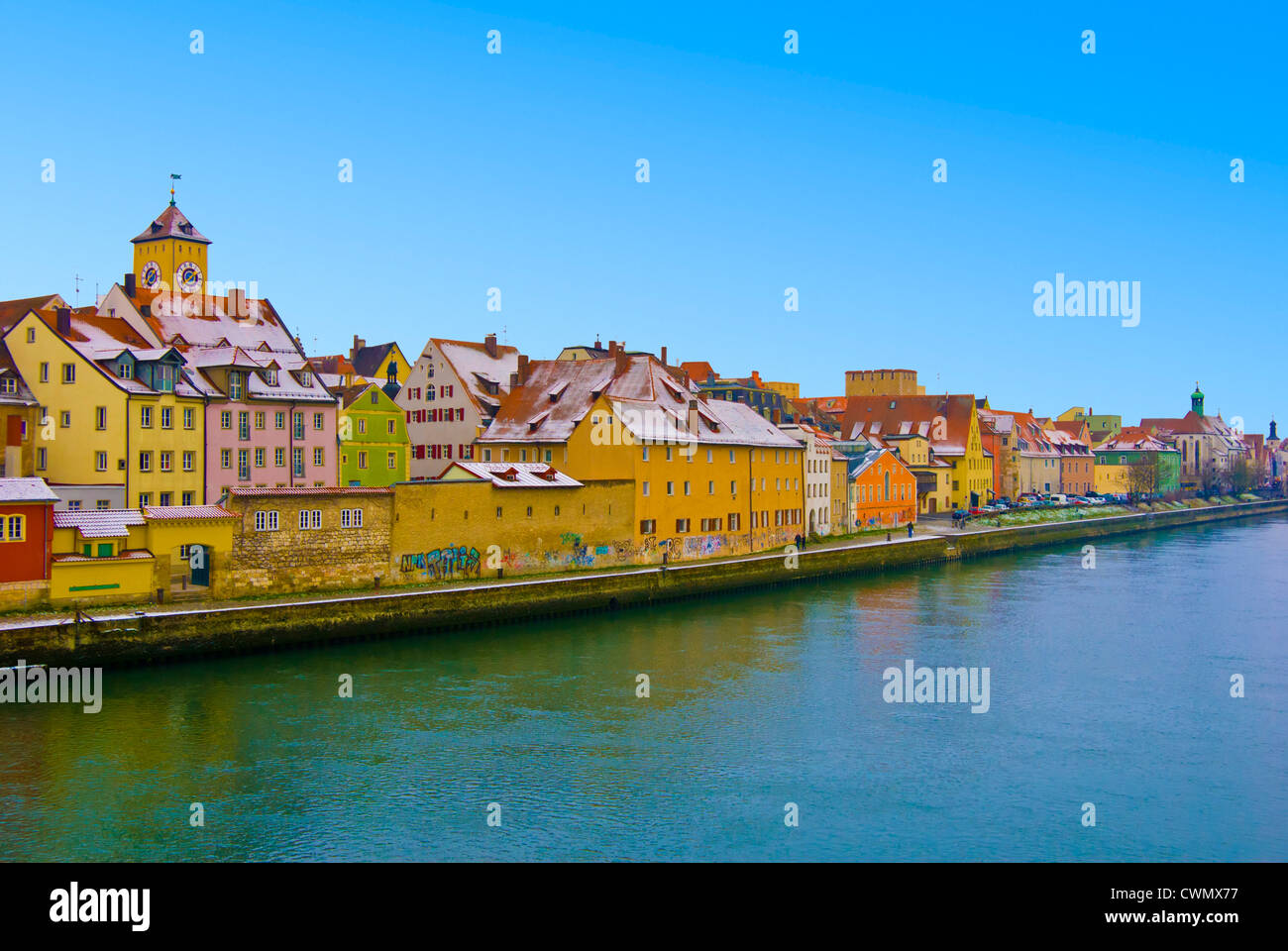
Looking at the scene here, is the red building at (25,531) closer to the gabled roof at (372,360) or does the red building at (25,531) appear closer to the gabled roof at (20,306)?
the gabled roof at (20,306)

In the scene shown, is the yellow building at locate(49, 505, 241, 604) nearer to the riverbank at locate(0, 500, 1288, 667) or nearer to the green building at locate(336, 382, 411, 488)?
the riverbank at locate(0, 500, 1288, 667)

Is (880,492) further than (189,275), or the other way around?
(880,492)

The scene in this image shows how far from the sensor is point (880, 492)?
75750 mm

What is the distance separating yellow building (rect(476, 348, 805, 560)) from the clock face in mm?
20501

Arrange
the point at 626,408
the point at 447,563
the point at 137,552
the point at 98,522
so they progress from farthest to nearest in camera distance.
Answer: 1. the point at 626,408
2. the point at 447,563
3. the point at 137,552
4. the point at 98,522

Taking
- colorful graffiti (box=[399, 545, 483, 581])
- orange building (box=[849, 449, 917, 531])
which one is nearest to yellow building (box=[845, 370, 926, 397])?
orange building (box=[849, 449, 917, 531])

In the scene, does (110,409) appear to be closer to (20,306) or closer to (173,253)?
(20,306)

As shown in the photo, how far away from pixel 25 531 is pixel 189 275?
35.2 metres

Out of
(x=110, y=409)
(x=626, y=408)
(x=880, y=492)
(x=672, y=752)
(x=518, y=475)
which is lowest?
(x=672, y=752)

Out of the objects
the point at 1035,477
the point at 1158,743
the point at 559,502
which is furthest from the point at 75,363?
the point at 1035,477

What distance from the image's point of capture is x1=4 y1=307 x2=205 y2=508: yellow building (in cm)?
4275

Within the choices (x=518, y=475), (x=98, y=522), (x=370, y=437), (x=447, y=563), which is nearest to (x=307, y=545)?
(x=447, y=563)
